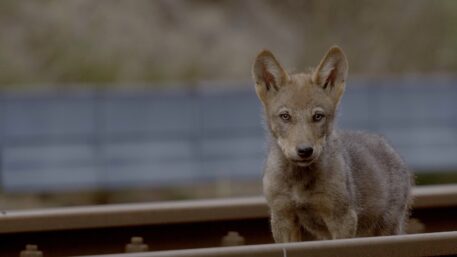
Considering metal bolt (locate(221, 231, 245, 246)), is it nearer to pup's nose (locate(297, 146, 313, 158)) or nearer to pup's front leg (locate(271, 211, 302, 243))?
pup's front leg (locate(271, 211, 302, 243))

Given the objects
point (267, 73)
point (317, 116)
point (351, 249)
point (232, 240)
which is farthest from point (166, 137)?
point (351, 249)

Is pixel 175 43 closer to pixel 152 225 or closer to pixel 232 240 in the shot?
pixel 152 225

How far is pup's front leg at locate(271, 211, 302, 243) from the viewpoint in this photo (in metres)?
7.35

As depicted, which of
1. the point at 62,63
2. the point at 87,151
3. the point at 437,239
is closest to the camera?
the point at 437,239

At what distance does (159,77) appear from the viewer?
23.3m

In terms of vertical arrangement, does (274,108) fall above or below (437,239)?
above

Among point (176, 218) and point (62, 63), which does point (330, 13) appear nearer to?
point (62, 63)

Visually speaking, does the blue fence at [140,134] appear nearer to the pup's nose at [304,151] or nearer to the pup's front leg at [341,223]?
the pup's front leg at [341,223]

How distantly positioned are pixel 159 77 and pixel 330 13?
3.38m

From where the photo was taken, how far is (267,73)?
7582 mm

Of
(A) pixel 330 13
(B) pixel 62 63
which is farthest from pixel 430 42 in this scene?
(B) pixel 62 63

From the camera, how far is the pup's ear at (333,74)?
7504 mm

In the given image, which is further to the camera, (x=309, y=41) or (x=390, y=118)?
(x=309, y=41)

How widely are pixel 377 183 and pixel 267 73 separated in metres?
1.00
